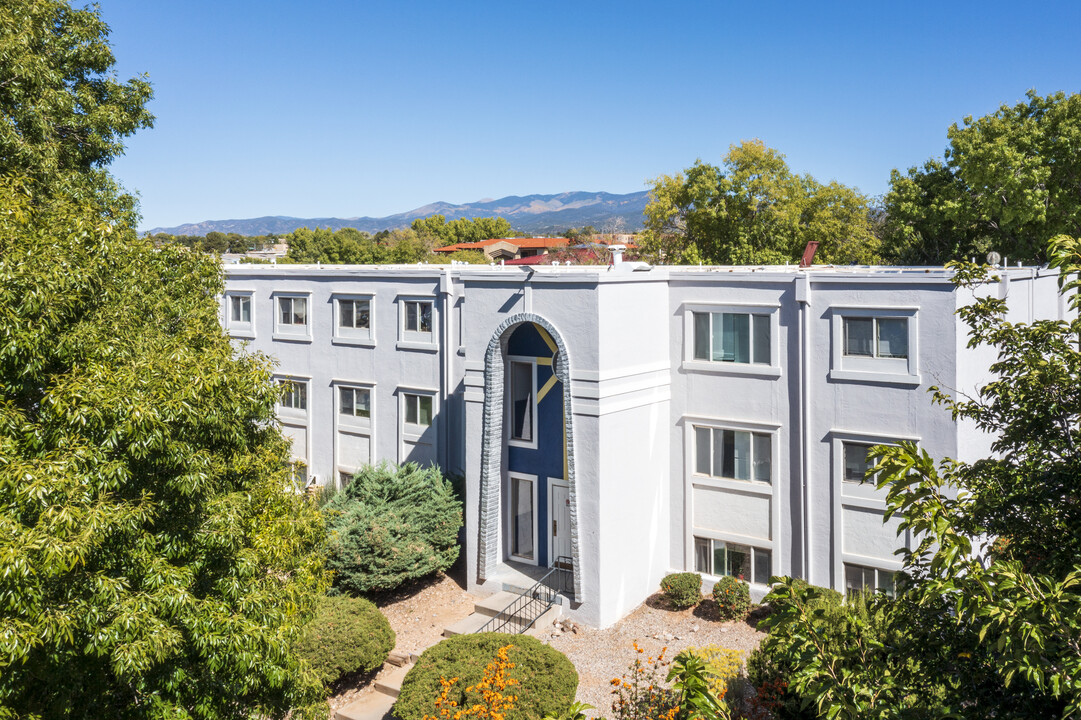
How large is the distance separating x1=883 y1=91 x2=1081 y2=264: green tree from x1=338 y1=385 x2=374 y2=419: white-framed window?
25.8 metres

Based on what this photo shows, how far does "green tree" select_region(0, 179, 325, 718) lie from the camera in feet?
28.2

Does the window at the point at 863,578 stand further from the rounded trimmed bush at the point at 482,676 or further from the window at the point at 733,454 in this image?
the rounded trimmed bush at the point at 482,676

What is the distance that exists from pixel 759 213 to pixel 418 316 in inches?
1216

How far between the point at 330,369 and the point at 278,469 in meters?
16.6

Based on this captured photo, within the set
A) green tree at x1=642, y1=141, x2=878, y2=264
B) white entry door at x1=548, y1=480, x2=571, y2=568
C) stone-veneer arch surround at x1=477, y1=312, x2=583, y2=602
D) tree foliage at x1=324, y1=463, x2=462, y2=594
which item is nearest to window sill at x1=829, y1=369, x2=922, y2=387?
stone-veneer arch surround at x1=477, y1=312, x2=583, y2=602

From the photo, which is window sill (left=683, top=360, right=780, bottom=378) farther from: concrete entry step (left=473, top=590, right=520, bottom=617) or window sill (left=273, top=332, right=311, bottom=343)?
window sill (left=273, top=332, right=311, bottom=343)

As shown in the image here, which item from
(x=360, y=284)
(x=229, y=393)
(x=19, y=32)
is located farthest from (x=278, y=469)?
(x=360, y=284)

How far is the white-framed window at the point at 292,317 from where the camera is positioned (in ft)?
103

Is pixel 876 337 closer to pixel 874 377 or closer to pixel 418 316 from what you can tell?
pixel 874 377

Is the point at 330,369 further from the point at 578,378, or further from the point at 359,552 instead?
the point at 578,378

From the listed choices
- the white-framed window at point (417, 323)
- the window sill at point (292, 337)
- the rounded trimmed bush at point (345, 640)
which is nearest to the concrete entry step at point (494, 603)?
the rounded trimmed bush at point (345, 640)

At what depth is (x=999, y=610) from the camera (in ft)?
20.5

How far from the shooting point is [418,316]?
27922 millimetres

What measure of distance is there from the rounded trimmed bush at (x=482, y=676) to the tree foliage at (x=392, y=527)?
551cm
